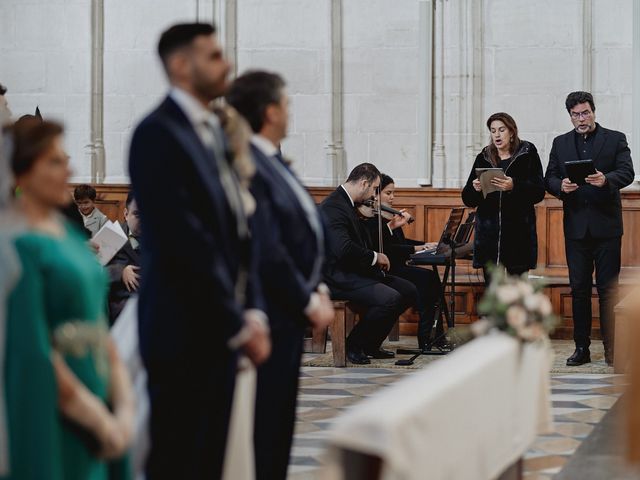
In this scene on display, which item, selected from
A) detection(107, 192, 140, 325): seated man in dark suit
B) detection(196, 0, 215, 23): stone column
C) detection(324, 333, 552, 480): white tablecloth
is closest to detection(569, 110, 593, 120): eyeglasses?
detection(107, 192, 140, 325): seated man in dark suit

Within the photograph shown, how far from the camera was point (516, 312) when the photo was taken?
15.0 ft

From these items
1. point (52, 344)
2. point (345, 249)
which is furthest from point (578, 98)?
point (52, 344)

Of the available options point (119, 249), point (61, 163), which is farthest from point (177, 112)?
point (119, 249)

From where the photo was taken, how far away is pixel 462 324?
10.9m

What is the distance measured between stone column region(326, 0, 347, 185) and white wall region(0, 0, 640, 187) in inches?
2.0

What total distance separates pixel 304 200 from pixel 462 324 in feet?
22.6

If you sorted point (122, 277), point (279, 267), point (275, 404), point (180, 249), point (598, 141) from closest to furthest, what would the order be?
point (180, 249) < point (279, 267) < point (275, 404) < point (122, 277) < point (598, 141)

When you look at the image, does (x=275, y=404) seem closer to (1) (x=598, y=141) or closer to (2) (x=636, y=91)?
(1) (x=598, y=141)

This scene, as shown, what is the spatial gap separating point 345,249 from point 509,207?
A: 4.08 ft

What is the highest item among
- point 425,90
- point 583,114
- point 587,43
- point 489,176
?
point 587,43

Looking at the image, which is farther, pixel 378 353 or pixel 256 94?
pixel 378 353

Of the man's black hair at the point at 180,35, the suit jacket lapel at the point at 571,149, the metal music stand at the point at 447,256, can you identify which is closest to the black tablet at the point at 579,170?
the suit jacket lapel at the point at 571,149

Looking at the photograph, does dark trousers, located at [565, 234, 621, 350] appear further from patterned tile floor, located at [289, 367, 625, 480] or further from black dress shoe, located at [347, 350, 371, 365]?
black dress shoe, located at [347, 350, 371, 365]

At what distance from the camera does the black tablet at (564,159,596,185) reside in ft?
28.3
